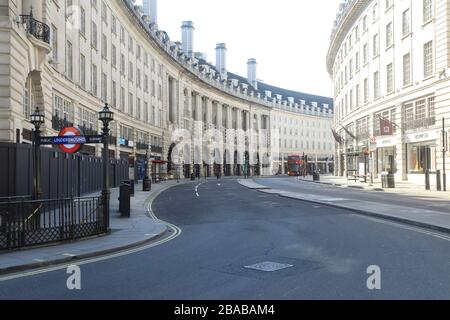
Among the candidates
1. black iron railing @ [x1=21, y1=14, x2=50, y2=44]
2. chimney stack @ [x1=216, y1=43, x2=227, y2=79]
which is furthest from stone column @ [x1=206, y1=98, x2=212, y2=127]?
black iron railing @ [x1=21, y1=14, x2=50, y2=44]

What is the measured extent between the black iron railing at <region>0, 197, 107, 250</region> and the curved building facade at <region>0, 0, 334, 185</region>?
7.66 metres

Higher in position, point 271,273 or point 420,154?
point 420,154

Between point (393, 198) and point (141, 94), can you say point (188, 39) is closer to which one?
point (141, 94)

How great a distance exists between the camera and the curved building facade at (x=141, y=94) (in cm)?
2088

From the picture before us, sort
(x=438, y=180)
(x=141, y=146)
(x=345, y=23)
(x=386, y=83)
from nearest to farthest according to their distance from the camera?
(x=438, y=180) → (x=386, y=83) → (x=141, y=146) → (x=345, y=23)

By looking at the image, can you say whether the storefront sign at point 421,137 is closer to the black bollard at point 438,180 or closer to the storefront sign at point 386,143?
the storefront sign at point 386,143

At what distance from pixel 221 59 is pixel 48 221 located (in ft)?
310

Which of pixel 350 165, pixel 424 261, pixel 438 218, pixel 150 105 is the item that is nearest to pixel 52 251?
pixel 424 261

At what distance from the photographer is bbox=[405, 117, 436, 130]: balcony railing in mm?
35031

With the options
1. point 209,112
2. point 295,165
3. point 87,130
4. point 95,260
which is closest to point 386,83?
point 87,130

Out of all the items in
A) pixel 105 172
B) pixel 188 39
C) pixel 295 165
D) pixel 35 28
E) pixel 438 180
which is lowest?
pixel 438 180

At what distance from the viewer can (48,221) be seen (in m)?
11.3

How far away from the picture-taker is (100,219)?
42.0 feet
